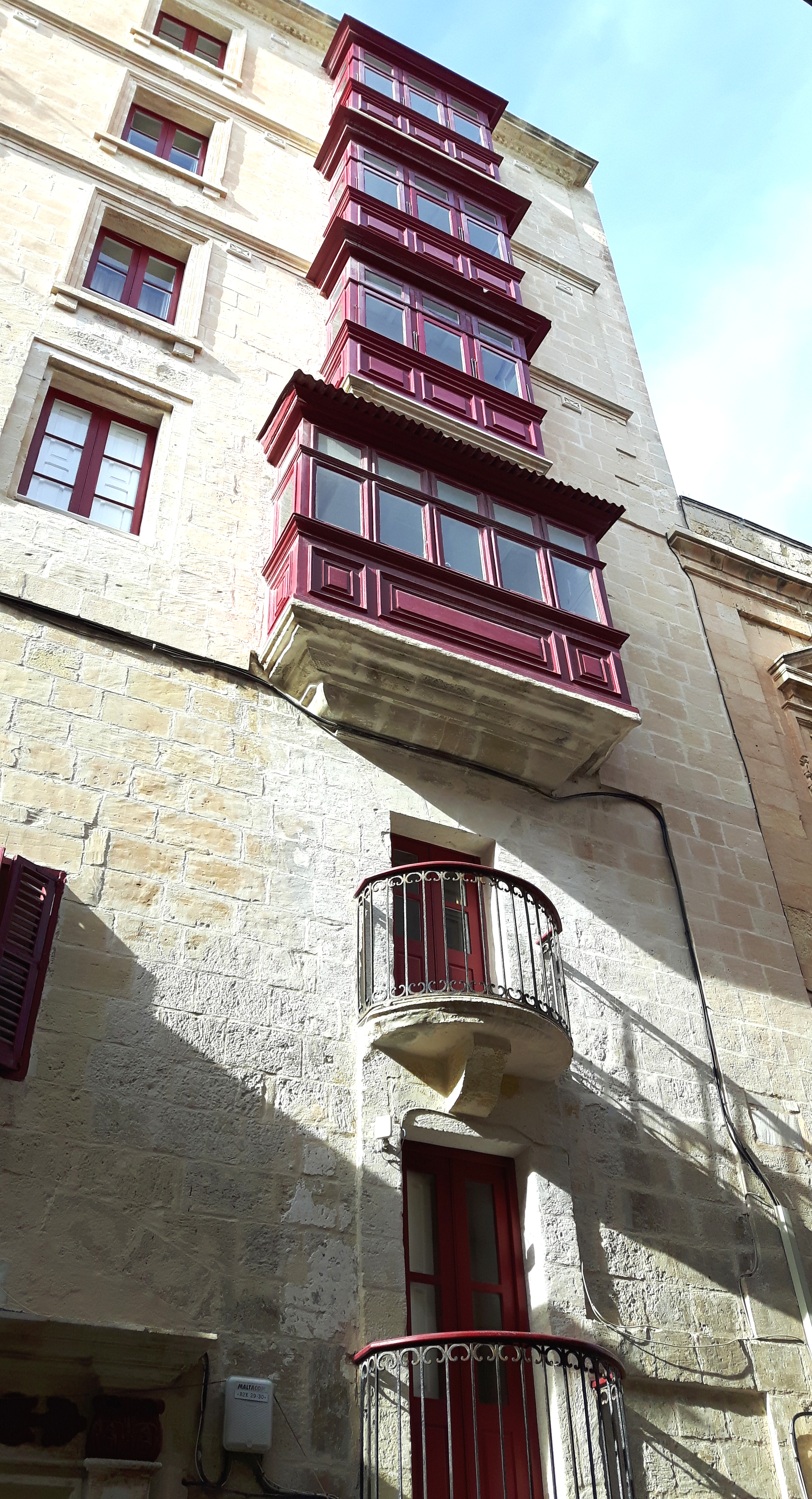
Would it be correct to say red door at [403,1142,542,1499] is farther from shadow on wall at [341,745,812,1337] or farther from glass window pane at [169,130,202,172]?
glass window pane at [169,130,202,172]

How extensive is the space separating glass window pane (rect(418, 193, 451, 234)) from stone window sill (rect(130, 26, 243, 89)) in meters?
2.83

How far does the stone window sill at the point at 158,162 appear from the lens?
39.0ft

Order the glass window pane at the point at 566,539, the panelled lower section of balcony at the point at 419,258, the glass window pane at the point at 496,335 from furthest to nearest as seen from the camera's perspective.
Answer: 1. the glass window pane at the point at 496,335
2. the panelled lower section of balcony at the point at 419,258
3. the glass window pane at the point at 566,539

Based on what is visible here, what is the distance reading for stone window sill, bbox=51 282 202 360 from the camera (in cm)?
995

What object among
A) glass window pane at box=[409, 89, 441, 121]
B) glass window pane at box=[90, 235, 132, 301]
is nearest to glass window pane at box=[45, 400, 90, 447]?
glass window pane at box=[90, 235, 132, 301]

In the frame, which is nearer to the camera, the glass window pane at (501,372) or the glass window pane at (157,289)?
the glass window pane at (157,289)

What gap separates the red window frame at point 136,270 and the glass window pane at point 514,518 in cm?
346

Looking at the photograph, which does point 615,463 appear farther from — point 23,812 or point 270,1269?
point 270,1269

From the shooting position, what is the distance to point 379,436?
9.55 metres

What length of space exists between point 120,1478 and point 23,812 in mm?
3405

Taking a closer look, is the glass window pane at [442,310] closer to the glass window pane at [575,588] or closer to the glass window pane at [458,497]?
the glass window pane at [458,497]

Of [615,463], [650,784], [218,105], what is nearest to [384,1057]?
[650,784]

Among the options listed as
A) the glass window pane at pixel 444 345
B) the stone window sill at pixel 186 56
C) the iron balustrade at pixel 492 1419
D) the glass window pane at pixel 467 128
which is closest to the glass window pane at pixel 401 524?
the glass window pane at pixel 444 345

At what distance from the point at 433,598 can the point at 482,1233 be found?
4.36 m
